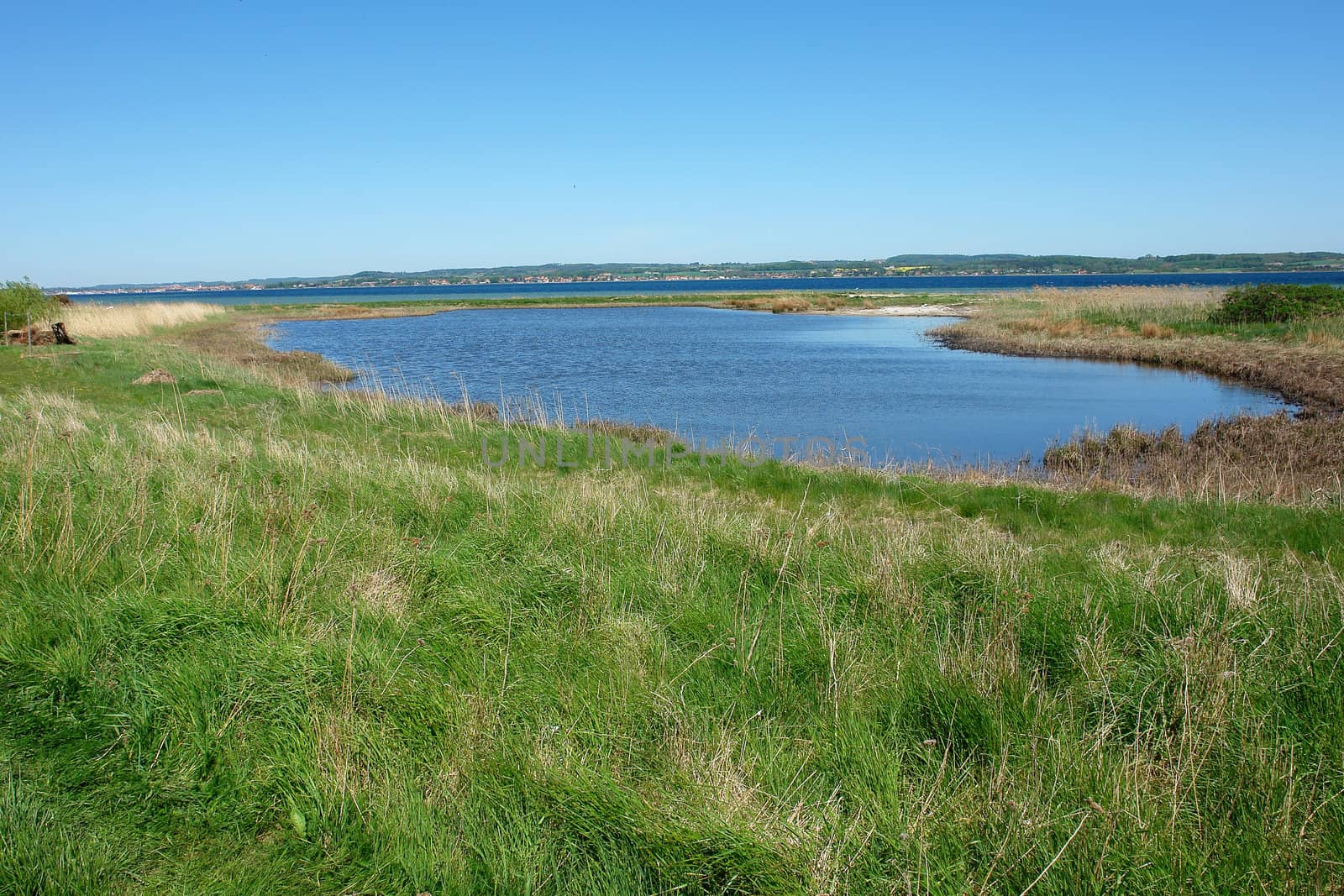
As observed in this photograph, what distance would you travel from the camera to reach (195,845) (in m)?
3.41

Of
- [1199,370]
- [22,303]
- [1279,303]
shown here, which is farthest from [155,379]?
[1279,303]

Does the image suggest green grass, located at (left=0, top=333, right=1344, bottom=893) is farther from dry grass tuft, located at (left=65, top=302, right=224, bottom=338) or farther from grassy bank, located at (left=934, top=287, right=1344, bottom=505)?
dry grass tuft, located at (left=65, top=302, right=224, bottom=338)

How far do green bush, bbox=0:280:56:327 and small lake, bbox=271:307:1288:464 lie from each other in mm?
10109

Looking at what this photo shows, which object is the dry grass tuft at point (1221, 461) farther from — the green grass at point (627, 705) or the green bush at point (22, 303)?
the green bush at point (22, 303)

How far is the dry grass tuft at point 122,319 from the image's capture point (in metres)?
32.4

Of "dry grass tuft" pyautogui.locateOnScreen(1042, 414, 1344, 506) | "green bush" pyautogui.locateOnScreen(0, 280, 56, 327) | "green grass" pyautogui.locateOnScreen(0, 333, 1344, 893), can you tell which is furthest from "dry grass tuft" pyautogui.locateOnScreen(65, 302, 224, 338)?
"dry grass tuft" pyautogui.locateOnScreen(1042, 414, 1344, 506)

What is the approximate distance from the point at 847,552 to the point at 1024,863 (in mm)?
3630

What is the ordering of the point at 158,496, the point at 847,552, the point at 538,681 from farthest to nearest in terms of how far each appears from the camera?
1. the point at 158,496
2. the point at 847,552
3. the point at 538,681

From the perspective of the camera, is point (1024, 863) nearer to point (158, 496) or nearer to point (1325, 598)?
point (1325, 598)

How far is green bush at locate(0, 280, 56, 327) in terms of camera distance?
25.9 meters

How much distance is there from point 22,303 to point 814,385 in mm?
25988

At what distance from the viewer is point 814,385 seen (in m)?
28.0

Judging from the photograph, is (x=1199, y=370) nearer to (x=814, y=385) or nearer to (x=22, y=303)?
(x=814, y=385)

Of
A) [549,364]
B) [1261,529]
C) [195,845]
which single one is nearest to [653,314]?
[549,364]
